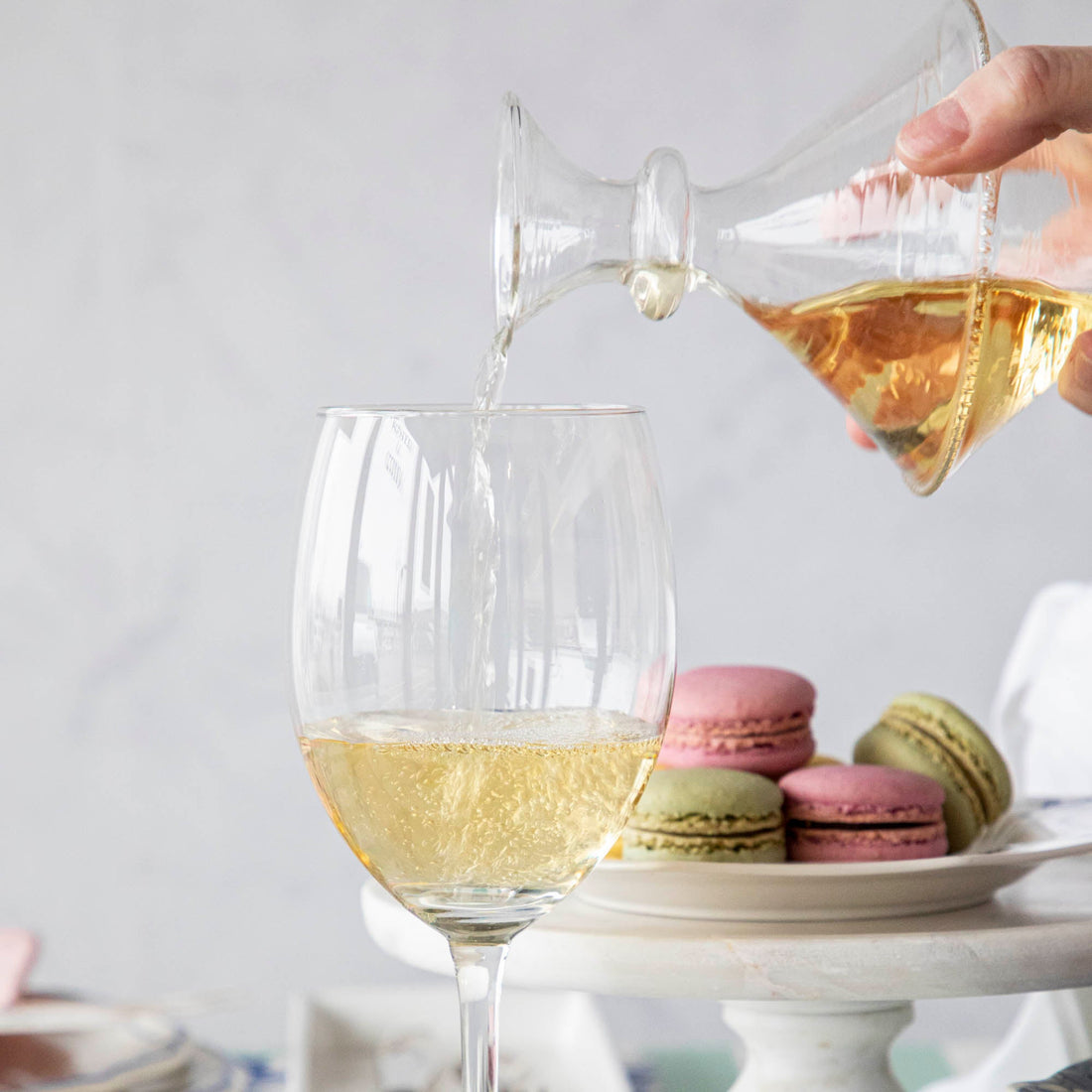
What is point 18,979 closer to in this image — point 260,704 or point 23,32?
point 260,704

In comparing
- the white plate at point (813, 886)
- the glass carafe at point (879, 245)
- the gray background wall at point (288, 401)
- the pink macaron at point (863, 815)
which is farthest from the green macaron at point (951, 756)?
the gray background wall at point (288, 401)

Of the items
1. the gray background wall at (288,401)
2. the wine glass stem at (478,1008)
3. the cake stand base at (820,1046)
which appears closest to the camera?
the wine glass stem at (478,1008)

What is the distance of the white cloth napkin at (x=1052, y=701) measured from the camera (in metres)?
1.16

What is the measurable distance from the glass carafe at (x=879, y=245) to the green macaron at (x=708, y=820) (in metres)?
0.22

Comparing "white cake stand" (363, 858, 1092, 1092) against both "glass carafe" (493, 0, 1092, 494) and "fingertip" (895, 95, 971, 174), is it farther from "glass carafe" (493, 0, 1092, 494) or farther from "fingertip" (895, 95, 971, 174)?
"fingertip" (895, 95, 971, 174)

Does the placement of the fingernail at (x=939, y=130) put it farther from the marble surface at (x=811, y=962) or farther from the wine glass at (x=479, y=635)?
the marble surface at (x=811, y=962)

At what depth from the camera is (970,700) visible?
163cm

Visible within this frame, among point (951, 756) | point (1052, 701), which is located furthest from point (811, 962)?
point (1052, 701)

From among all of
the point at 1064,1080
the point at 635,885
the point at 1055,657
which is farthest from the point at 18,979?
the point at 1055,657

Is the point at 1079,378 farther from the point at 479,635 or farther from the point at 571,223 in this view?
the point at 479,635

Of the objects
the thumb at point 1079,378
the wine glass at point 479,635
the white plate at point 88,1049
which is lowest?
the white plate at point 88,1049

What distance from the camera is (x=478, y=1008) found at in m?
0.38

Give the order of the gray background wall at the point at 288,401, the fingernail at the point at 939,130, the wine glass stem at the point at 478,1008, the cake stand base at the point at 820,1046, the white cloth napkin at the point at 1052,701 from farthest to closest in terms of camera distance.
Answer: the gray background wall at the point at 288,401
the white cloth napkin at the point at 1052,701
the cake stand base at the point at 820,1046
the fingernail at the point at 939,130
the wine glass stem at the point at 478,1008

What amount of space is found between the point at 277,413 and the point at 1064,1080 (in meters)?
1.24
